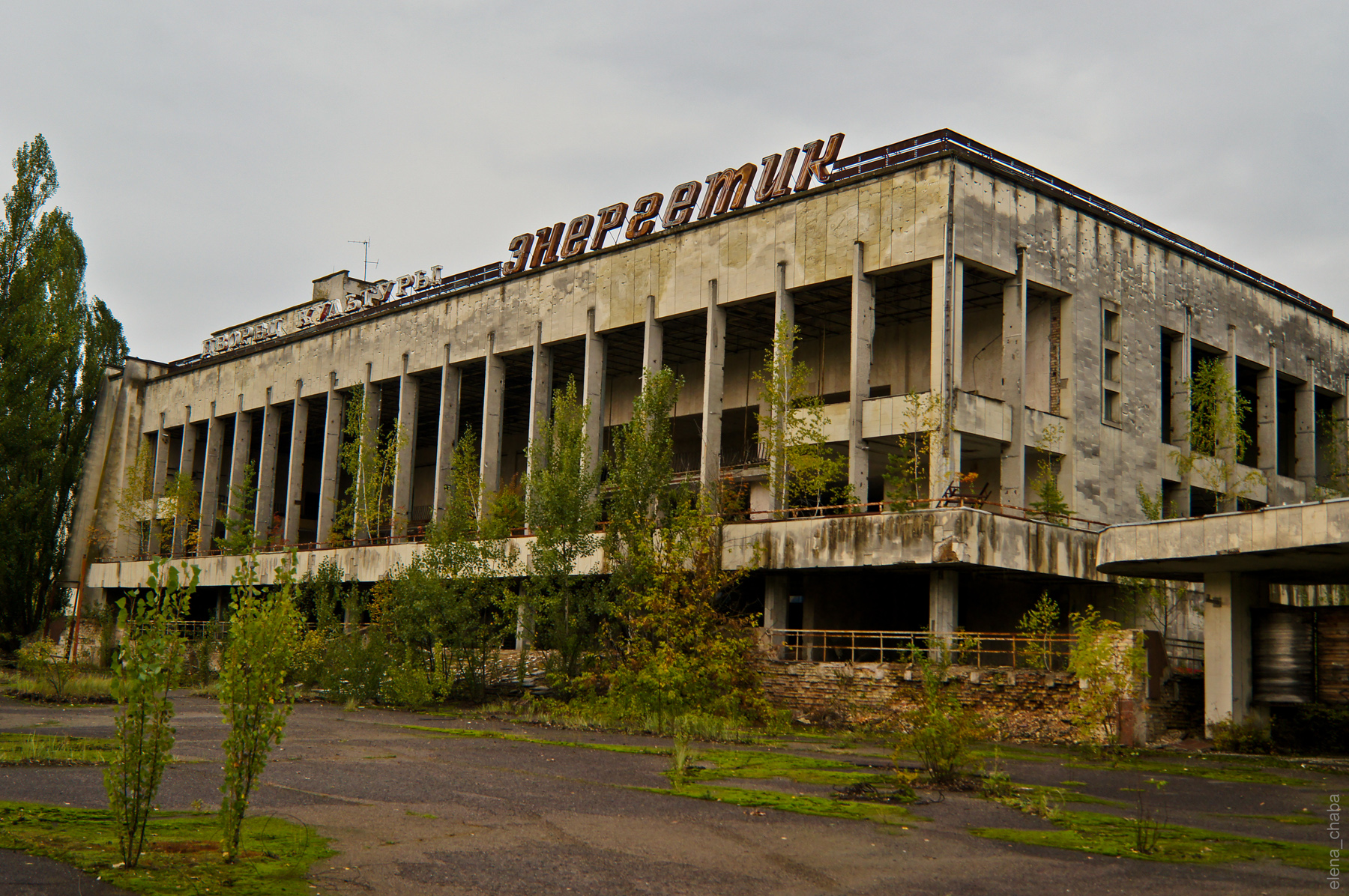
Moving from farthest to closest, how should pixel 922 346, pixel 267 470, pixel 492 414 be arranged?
1. pixel 267 470
2. pixel 492 414
3. pixel 922 346

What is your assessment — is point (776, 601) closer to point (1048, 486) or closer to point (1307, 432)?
point (1048, 486)

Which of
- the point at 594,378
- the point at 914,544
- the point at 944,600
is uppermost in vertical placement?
the point at 594,378

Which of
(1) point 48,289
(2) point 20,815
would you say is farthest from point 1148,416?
(1) point 48,289

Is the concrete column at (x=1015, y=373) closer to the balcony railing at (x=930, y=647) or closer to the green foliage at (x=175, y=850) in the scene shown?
the balcony railing at (x=930, y=647)

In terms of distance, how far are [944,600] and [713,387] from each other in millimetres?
11394

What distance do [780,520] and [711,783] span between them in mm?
17732

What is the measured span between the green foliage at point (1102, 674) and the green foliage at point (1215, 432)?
639 inches

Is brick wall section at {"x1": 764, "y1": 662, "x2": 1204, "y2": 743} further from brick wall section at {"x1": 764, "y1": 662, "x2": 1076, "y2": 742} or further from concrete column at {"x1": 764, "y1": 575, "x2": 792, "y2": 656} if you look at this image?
concrete column at {"x1": 764, "y1": 575, "x2": 792, "y2": 656}

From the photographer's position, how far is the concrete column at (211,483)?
5994cm

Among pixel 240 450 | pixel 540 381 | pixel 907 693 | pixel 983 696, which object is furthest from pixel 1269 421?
pixel 240 450

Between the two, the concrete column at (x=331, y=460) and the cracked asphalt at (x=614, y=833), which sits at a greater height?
the concrete column at (x=331, y=460)

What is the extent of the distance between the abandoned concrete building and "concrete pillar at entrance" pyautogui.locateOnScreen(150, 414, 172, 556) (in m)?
10.9

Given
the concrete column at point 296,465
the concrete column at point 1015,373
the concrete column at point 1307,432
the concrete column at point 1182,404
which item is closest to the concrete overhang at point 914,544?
the concrete column at point 1015,373

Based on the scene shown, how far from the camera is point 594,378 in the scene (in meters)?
41.2
